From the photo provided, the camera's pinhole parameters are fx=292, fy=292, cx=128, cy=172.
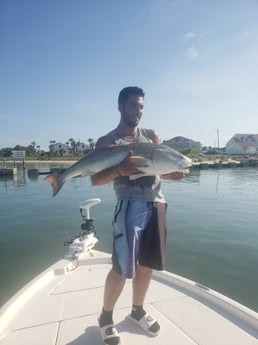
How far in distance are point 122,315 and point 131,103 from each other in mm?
2457

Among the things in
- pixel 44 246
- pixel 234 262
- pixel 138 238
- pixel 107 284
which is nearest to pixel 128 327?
pixel 107 284

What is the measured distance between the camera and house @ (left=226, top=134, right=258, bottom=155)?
4183 inches

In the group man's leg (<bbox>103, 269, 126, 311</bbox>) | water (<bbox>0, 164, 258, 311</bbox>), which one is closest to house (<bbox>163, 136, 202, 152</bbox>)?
man's leg (<bbox>103, 269, 126, 311</bbox>)

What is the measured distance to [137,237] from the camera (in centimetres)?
296

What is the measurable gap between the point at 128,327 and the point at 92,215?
1127cm

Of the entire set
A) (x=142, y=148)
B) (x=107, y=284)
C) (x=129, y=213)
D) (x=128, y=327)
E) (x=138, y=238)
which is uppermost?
(x=142, y=148)

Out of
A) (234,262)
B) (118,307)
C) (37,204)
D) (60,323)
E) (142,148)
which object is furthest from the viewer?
A: (37,204)

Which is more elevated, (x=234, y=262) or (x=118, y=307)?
(x=118, y=307)

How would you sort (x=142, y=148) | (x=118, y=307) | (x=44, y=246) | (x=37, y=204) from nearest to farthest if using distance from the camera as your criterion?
(x=142, y=148), (x=118, y=307), (x=44, y=246), (x=37, y=204)

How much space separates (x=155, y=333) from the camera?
3.06 metres

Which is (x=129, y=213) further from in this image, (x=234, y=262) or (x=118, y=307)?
(x=234, y=262)

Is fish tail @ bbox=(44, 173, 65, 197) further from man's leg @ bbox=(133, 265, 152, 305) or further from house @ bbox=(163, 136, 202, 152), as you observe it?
house @ bbox=(163, 136, 202, 152)

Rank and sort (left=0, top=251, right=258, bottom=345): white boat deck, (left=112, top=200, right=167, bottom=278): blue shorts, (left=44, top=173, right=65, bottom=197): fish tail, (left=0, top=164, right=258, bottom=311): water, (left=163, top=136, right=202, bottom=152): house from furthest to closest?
(left=0, top=164, right=258, bottom=311): water → (left=163, top=136, right=202, bottom=152): house → (left=44, top=173, right=65, bottom=197): fish tail → (left=0, top=251, right=258, bottom=345): white boat deck → (left=112, top=200, right=167, bottom=278): blue shorts

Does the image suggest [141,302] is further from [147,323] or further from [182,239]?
[182,239]
